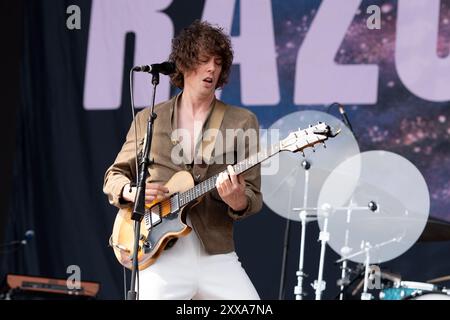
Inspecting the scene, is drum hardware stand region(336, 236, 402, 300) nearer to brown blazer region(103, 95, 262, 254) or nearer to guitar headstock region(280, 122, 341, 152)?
brown blazer region(103, 95, 262, 254)

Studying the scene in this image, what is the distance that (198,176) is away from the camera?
3832 mm

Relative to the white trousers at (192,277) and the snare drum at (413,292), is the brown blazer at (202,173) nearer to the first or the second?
the white trousers at (192,277)

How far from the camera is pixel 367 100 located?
5.90 metres

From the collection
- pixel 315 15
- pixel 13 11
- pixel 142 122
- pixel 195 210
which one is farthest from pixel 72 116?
pixel 195 210

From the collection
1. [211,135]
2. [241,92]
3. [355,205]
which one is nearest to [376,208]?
[355,205]

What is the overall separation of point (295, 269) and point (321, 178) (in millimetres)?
829

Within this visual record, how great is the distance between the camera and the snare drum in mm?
4707

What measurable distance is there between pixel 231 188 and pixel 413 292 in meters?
1.80

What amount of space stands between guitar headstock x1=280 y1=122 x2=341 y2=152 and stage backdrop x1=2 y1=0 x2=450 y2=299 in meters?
2.33

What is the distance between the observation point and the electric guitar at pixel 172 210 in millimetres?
3625

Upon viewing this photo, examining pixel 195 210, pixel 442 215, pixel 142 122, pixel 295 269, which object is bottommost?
pixel 295 269

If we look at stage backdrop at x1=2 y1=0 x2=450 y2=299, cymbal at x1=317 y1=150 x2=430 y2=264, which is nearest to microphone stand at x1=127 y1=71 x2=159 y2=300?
cymbal at x1=317 y1=150 x2=430 y2=264

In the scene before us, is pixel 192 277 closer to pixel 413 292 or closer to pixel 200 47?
pixel 200 47
